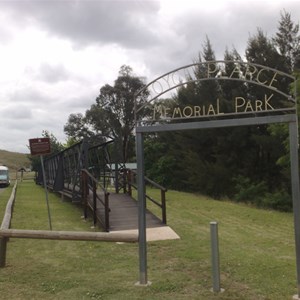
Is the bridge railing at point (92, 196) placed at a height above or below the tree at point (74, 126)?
below

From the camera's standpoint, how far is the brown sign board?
40.7 feet

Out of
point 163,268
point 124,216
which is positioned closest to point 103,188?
point 124,216

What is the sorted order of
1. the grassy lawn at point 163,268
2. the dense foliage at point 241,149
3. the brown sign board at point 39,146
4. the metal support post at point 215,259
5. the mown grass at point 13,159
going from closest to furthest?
the metal support post at point 215,259 < the grassy lawn at point 163,268 < the brown sign board at point 39,146 < the dense foliage at point 241,149 < the mown grass at point 13,159

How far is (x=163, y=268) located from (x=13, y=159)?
437 feet

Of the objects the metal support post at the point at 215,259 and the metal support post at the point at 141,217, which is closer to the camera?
the metal support post at the point at 215,259

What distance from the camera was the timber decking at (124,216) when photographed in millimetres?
11422

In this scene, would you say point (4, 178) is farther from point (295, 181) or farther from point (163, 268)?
point (295, 181)

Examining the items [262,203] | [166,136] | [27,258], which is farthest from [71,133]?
[27,258]

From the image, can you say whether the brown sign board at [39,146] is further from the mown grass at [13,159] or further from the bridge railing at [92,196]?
the mown grass at [13,159]

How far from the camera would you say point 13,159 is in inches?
5271

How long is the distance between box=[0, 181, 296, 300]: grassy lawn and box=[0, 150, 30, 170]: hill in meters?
112

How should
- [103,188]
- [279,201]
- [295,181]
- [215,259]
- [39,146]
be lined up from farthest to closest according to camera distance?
[279,201]
[39,146]
[103,188]
[215,259]
[295,181]

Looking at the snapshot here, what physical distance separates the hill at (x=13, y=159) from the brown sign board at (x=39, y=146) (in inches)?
4263

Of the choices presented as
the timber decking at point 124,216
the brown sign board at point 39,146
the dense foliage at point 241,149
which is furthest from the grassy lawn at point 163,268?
the dense foliage at point 241,149
